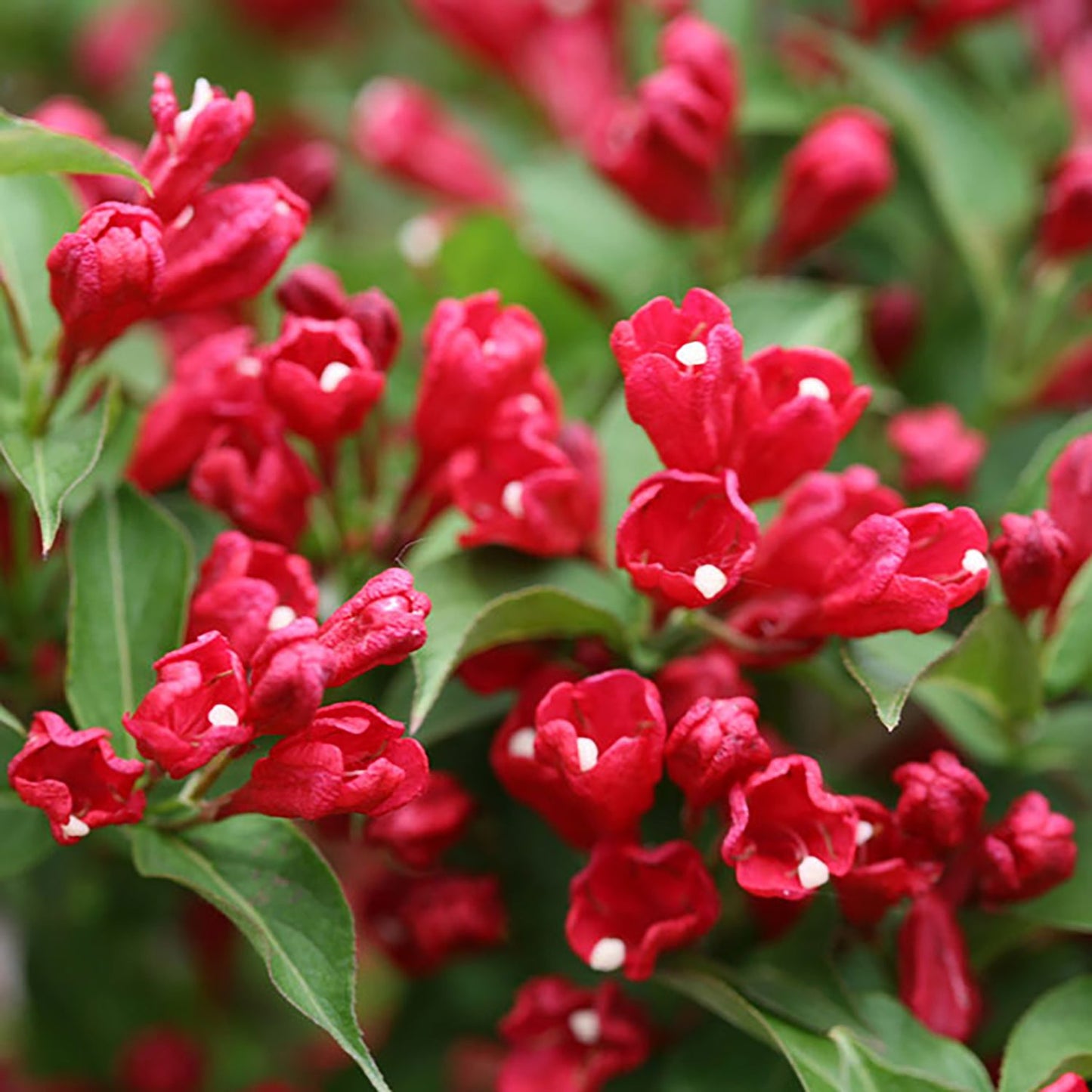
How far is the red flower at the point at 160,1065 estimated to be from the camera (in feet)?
3.71

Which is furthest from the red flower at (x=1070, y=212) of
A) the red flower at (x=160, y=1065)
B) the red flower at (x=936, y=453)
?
the red flower at (x=160, y=1065)

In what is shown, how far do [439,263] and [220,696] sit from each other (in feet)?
1.54

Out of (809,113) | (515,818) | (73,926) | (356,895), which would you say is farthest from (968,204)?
(73,926)

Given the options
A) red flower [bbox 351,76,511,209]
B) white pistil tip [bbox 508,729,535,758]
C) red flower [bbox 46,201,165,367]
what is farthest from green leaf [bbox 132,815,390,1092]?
red flower [bbox 351,76,511,209]

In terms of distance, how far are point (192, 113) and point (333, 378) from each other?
13 cm

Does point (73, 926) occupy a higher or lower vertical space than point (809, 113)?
lower

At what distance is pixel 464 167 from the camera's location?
1259 mm

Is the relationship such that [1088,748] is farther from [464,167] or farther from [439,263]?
[464,167]

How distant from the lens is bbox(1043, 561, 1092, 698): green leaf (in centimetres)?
78

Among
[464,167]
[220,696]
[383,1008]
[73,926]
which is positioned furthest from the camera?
[383,1008]

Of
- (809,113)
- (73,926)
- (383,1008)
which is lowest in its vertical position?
(383,1008)

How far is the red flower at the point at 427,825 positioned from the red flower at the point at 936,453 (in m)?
0.30

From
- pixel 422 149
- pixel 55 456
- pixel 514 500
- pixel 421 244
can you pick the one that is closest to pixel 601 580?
pixel 514 500

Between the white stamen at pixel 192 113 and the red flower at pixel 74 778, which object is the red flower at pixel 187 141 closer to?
the white stamen at pixel 192 113
